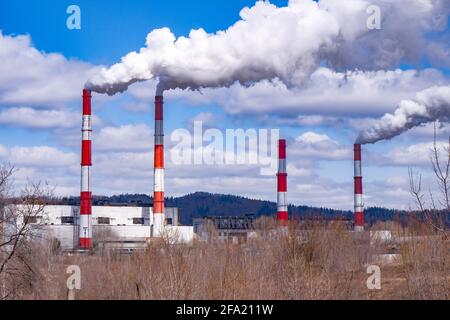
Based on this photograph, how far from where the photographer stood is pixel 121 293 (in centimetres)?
1997

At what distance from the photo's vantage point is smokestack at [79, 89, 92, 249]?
37.8 m

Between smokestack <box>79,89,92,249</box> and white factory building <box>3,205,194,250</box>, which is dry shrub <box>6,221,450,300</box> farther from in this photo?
white factory building <box>3,205,194,250</box>

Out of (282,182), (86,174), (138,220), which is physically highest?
(86,174)

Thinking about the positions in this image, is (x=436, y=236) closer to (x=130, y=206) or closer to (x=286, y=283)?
(x=286, y=283)

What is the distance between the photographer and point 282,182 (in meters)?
43.5

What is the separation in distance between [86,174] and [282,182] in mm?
10542

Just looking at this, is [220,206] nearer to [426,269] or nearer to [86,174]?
[86,174]

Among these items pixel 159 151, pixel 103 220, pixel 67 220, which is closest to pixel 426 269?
pixel 159 151

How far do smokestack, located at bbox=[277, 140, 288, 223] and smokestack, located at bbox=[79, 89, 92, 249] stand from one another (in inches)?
389

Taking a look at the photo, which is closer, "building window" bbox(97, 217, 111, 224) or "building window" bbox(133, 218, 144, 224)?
"building window" bbox(97, 217, 111, 224)

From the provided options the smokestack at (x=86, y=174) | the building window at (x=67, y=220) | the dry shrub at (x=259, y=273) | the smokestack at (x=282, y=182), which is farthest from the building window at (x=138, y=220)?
the dry shrub at (x=259, y=273)

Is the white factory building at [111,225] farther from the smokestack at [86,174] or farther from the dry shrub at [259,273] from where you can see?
the dry shrub at [259,273]

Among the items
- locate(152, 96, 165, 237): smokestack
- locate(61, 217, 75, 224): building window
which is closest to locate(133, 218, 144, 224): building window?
locate(61, 217, 75, 224): building window
